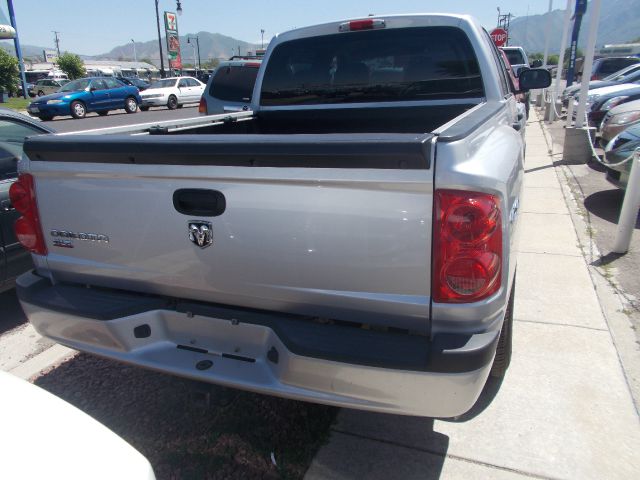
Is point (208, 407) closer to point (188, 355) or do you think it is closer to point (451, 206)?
point (188, 355)

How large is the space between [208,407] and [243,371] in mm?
946

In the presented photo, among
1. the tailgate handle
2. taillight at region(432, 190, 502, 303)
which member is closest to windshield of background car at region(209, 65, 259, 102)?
the tailgate handle

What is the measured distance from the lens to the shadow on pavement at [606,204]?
649cm

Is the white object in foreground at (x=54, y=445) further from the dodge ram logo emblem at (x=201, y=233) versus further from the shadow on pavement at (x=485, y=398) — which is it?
the shadow on pavement at (x=485, y=398)

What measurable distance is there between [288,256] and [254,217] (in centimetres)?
21

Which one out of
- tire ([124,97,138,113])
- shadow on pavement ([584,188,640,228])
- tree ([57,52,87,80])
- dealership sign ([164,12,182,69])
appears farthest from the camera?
tree ([57,52,87,80])

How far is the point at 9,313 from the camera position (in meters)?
4.36

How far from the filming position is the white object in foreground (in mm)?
1310

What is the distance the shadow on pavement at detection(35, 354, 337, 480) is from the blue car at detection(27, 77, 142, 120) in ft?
71.4

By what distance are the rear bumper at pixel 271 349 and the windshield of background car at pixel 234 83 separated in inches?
289

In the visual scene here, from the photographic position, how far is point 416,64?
3.63 meters

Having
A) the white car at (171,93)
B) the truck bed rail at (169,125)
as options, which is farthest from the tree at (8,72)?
the truck bed rail at (169,125)

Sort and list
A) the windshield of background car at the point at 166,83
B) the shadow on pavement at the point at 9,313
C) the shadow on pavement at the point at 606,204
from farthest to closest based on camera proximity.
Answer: the windshield of background car at the point at 166,83 < the shadow on pavement at the point at 606,204 < the shadow on pavement at the point at 9,313

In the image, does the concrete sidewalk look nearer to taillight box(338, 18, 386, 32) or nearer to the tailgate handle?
the tailgate handle
